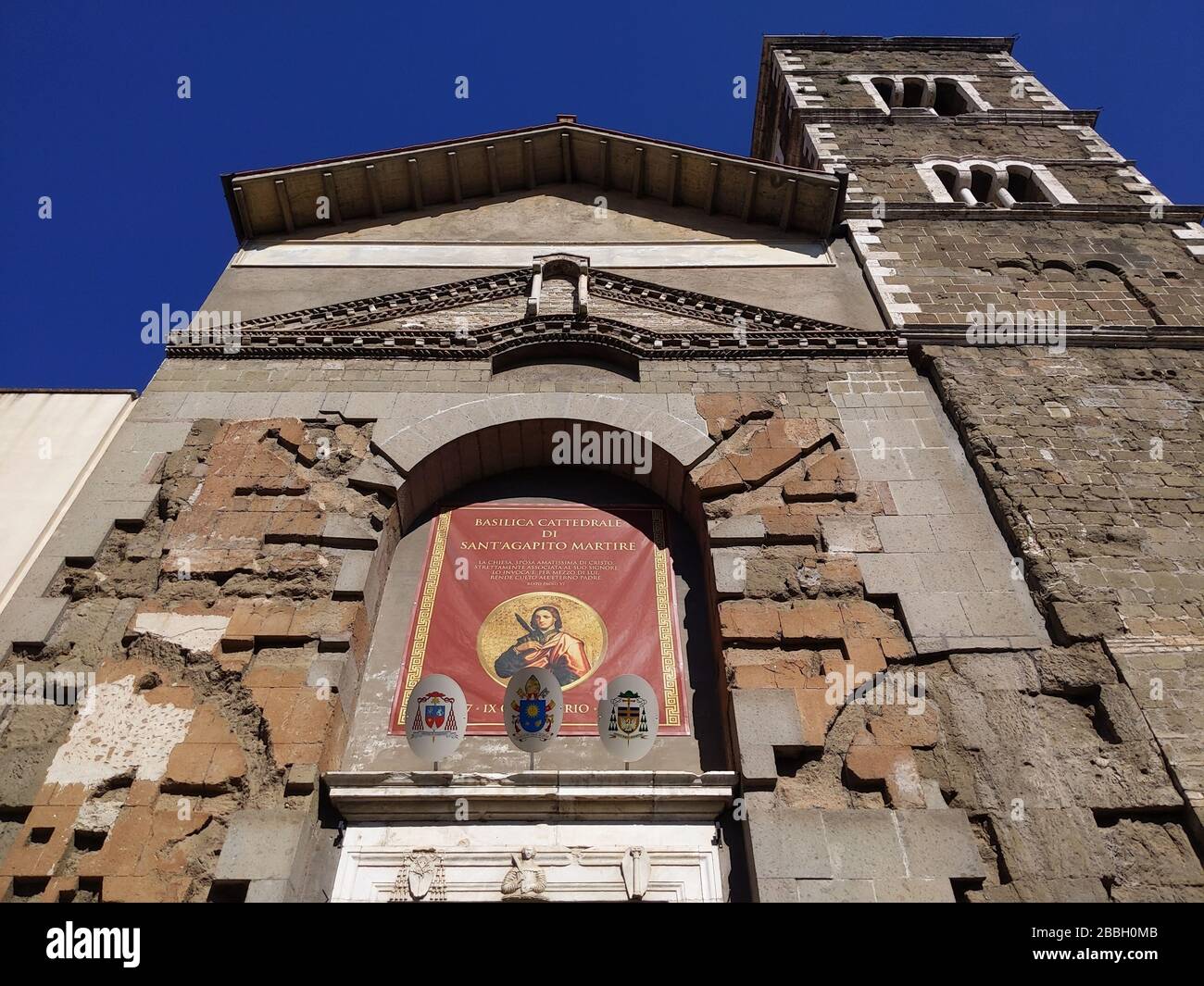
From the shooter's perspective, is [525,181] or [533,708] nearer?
[533,708]

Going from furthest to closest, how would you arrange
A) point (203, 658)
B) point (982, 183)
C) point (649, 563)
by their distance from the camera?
1. point (982, 183)
2. point (649, 563)
3. point (203, 658)

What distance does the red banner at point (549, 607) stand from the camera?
8.06m

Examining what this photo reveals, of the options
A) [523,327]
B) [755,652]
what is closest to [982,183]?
[523,327]

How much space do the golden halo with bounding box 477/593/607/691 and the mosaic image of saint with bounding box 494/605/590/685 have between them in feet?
0.14

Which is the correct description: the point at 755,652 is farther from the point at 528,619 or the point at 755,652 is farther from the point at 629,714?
the point at 528,619


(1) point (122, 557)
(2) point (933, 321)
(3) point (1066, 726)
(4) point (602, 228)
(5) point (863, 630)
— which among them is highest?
(4) point (602, 228)

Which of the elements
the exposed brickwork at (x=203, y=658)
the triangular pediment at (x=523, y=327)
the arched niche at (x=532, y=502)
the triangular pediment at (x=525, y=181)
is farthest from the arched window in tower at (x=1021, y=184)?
the exposed brickwork at (x=203, y=658)

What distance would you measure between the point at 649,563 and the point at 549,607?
1170 mm

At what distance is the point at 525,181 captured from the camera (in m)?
15.3

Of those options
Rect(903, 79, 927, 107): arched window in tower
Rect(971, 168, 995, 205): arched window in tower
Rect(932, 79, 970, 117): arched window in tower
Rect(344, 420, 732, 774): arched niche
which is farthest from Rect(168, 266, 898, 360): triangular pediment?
Rect(903, 79, 927, 107): arched window in tower

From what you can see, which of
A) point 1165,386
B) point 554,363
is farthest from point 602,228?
point 1165,386

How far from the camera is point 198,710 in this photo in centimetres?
721
